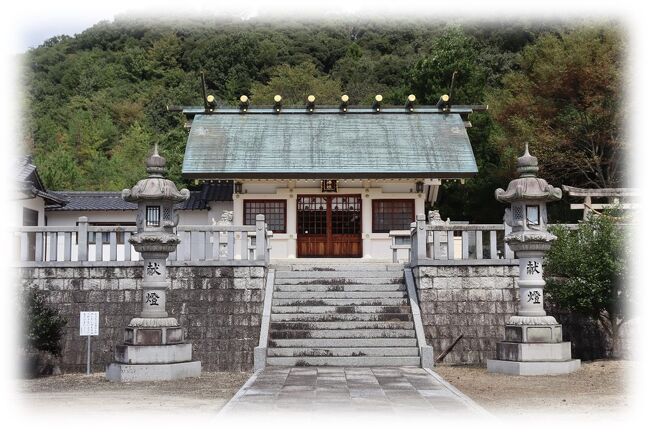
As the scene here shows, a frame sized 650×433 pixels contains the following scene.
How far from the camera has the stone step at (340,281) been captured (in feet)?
58.1

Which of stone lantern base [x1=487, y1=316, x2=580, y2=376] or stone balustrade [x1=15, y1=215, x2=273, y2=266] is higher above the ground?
stone balustrade [x1=15, y1=215, x2=273, y2=266]

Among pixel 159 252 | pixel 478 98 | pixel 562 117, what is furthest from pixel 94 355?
pixel 478 98

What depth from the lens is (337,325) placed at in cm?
1603

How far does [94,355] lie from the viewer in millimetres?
16188

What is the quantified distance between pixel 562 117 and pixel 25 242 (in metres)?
19.7

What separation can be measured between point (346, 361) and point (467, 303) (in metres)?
3.56

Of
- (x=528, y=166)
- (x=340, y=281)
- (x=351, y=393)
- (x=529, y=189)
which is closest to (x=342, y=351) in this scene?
(x=340, y=281)

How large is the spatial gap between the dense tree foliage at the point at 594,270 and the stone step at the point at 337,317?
3452mm

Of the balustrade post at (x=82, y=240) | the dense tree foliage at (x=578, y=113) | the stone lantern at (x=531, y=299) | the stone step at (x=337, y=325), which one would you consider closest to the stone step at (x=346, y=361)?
the stone step at (x=337, y=325)

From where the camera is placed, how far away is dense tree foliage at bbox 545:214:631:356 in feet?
47.5

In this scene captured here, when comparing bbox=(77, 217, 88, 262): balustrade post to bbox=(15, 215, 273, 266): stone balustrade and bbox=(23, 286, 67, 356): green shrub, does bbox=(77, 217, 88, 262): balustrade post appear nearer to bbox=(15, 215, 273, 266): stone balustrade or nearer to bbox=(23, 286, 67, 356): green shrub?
bbox=(15, 215, 273, 266): stone balustrade

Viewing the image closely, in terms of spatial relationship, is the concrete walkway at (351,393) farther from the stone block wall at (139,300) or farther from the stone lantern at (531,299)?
the stone block wall at (139,300)

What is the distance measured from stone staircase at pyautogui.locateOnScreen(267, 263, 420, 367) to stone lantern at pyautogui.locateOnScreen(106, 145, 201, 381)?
234 centimetres

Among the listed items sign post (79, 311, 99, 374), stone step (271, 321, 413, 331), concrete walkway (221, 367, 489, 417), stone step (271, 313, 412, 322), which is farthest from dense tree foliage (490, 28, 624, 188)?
sign post (79, 311, 99, 374)
